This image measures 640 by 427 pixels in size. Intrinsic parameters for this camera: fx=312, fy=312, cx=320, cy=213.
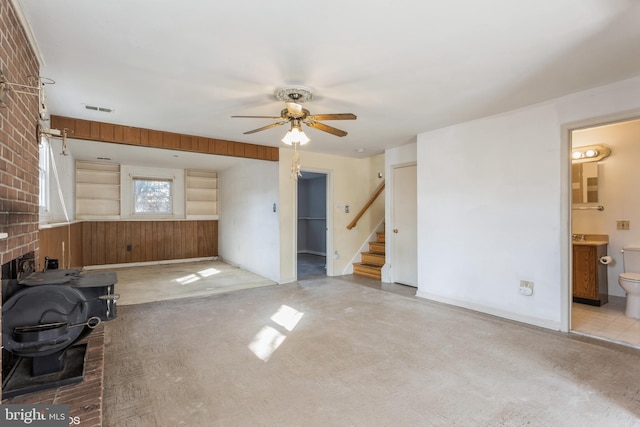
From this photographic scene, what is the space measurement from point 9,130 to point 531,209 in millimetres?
4187

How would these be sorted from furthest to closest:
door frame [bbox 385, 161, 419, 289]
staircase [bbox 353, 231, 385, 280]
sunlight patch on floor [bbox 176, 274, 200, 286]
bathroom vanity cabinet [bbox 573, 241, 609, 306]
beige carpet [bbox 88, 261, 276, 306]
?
staircase [bbox 353, 231, 385, 280]
sunlight patch on floor [bbox 176, 274, 200, 286]
door frame [bbox 385, 161, 419, 289]
beige carpet [bbox 88, 261, 276, 306]
bathroom vanity cabinet [bbox 573, 241, 609, 306]

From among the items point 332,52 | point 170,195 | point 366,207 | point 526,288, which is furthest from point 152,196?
point 526,288

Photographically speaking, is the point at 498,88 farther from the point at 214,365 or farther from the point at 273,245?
the point at 273,245

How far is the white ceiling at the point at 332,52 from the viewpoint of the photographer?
175 cm

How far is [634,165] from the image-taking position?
3908mm

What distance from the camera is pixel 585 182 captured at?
4.29 meters

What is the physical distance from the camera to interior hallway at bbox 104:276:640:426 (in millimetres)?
1833

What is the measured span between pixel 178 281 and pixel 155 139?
101 inches

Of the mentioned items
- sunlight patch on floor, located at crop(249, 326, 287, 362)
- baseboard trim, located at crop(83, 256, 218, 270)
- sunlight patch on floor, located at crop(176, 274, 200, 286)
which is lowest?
sunlight patch on floor, located at crop(176, 274, 200, 286)

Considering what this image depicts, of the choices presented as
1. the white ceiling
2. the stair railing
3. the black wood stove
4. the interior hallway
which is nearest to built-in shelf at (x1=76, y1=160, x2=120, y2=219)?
the white ceiling

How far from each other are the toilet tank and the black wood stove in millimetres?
5328

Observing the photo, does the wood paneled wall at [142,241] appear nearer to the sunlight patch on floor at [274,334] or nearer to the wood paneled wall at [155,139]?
the wood paneled wall at [155,139]

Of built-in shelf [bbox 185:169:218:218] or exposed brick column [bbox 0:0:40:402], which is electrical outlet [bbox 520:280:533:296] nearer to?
exposed brick column [bbox 0:0:40:402]

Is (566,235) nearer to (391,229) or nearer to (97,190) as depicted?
(391,229)
